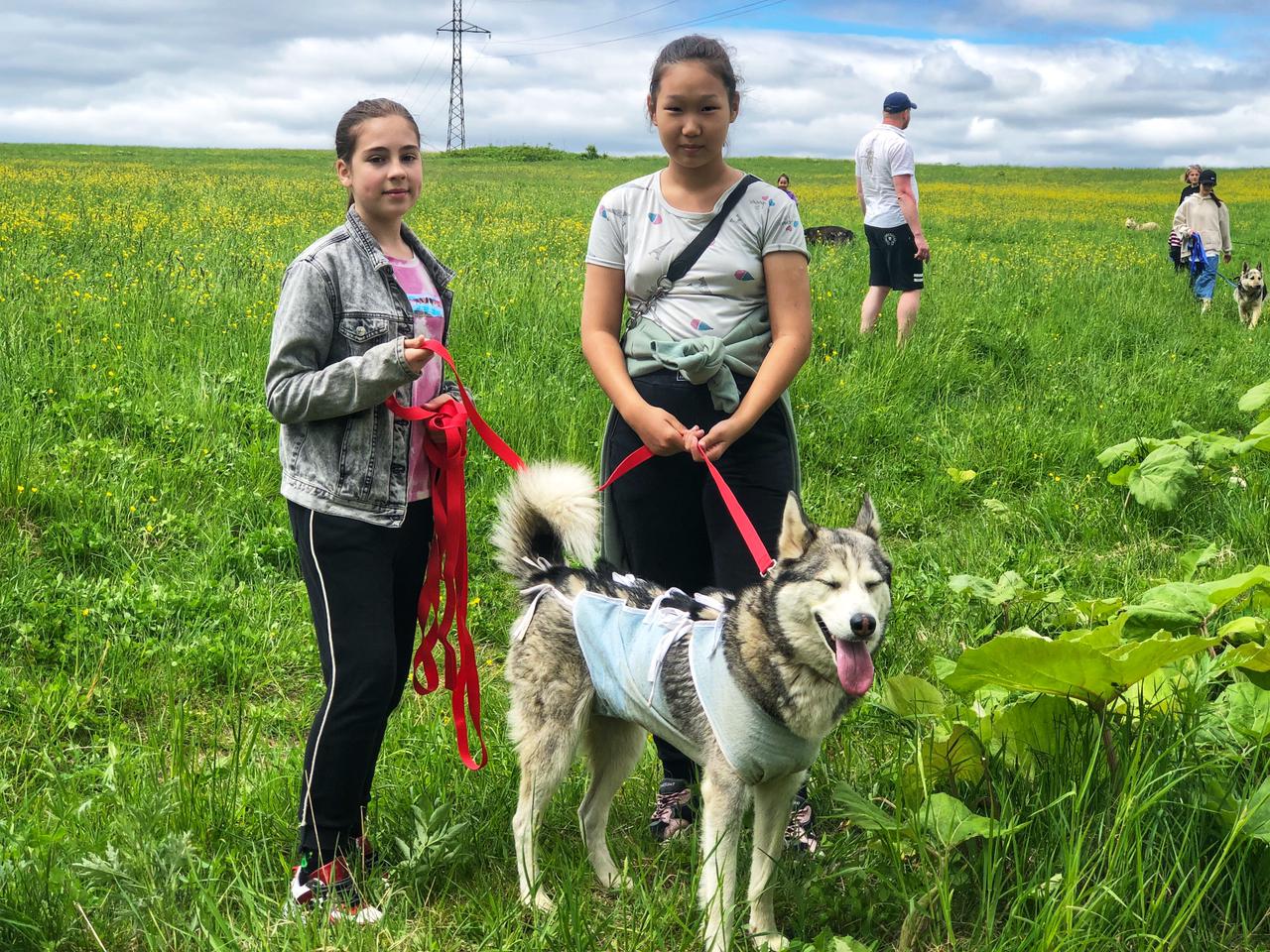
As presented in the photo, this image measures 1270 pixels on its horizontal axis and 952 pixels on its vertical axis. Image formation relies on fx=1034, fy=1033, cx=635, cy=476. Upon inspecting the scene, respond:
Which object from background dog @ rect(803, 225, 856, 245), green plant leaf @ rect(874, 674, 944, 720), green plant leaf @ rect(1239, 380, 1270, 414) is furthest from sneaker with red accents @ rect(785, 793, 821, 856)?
background dog @ rect(803, 225, 856, 245)

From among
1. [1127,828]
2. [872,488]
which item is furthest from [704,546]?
[872,488]

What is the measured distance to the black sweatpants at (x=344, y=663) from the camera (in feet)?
8.42

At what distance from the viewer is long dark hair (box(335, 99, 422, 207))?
268 cm

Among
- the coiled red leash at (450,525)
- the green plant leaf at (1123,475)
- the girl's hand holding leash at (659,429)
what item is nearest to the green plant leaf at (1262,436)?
Result: the green plant leaf at (1123,475)

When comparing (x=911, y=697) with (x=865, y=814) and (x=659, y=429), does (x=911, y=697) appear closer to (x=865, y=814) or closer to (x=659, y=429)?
(x=865, y=814)

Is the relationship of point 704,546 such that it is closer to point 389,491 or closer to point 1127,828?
point 389,491

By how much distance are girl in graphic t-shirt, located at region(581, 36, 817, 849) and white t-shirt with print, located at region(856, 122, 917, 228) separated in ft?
21.0

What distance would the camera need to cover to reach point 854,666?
2295 mm

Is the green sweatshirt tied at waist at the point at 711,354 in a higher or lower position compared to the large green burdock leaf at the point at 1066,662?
higher

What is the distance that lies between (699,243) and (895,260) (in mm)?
6402

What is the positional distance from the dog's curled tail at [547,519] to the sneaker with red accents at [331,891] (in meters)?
0.91

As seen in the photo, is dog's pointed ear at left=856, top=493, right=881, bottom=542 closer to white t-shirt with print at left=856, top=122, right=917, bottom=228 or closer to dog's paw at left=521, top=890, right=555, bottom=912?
dog's paw at left=521, top=890, right=555, bottom=912

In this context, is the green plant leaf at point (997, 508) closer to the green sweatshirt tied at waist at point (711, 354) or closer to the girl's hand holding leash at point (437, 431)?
the green sweatshirt tied at waist at point (711, 354)

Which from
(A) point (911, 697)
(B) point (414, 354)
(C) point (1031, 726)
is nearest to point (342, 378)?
(B) point (414, 354)
